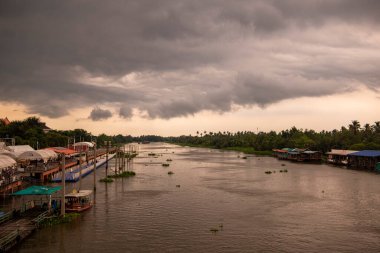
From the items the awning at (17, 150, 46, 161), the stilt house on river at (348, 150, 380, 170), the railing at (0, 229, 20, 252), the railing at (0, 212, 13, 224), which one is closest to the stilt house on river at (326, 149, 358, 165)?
the stilt house on river at (348, 150, 380, 170)

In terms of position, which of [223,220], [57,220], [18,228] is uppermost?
[18,228]

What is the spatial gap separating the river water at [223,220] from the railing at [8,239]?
3.08 feet

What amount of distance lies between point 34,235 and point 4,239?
4639 millimetres

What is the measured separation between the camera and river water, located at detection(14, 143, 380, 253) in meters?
31.3

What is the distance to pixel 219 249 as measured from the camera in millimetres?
30406

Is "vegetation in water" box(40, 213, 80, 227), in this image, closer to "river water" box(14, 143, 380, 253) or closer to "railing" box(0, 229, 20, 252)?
"river water" box(14, 143, 380, 253)

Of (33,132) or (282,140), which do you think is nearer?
(33,132)

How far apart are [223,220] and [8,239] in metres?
21.1

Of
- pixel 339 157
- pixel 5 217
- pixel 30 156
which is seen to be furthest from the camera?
pixel 339 157

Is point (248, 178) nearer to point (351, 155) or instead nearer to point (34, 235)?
point (351, 155)

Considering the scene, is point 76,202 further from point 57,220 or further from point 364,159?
point 364,159

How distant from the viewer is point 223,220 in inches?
1545

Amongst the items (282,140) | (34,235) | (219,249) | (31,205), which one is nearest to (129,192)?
(31,205)

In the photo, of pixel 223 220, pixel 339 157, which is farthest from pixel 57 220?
pixel 339 157
